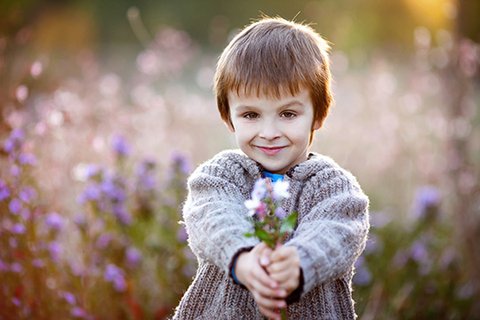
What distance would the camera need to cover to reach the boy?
189 centimetres

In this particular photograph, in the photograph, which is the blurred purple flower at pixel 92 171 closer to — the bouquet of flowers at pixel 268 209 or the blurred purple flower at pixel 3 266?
the blurred purple flower at pixel 3 266

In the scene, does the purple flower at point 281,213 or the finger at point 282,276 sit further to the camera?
the purple flower at point 281,213

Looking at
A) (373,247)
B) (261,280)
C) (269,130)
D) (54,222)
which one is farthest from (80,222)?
(261,280)

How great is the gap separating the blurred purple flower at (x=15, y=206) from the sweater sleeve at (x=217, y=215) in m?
1.02

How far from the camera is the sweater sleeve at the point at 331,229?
1.73 metres

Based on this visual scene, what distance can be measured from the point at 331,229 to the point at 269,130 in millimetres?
339

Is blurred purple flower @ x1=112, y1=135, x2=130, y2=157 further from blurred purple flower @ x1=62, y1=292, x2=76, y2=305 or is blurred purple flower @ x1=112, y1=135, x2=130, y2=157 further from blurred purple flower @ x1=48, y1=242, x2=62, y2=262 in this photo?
blurred purple flower @ x1=62, y1=292, x2=76, y2=305

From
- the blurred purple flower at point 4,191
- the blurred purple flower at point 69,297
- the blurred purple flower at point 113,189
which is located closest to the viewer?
the blurred purple flower at point 4,191

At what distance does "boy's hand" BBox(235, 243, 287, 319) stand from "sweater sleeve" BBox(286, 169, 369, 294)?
8 cm

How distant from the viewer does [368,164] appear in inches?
214

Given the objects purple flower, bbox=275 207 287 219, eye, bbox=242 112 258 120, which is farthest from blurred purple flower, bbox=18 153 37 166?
purple flower, bbox=275 207 287 219

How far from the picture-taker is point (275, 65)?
2.00 meters

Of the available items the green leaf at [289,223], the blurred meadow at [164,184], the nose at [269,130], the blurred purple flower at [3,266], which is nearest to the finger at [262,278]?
the green leaf at [289,223]

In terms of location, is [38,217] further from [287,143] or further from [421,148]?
[421,148]
